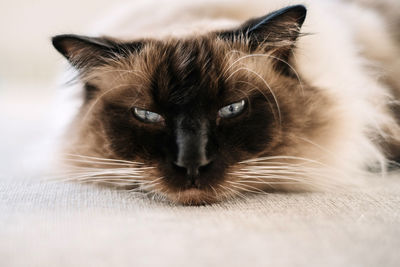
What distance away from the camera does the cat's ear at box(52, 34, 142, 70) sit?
1.20m

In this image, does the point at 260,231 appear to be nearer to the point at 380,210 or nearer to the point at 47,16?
the point at 380,210

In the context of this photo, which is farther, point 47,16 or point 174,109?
→ point 47,16

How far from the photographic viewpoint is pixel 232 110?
1155 millimetres

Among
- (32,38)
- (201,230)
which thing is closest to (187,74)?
(201,230)

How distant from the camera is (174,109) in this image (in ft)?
3.67

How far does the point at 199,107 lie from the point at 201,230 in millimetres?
337

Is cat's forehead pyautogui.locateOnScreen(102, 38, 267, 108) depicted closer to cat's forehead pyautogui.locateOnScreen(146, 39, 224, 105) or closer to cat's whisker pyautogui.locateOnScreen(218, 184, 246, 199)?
cat's forehead pyautogui.locateOnScreen(146, 39, 224, 105)

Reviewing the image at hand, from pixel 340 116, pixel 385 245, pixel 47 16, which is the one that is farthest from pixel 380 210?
pixel 47 16

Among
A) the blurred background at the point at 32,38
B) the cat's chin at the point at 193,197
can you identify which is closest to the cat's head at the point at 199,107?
the cat's chin at the point at 193,197

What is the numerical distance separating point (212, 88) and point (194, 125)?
0.34 feet

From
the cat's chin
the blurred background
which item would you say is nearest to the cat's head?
the cat's chin

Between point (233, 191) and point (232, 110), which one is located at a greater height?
point (232, 110)

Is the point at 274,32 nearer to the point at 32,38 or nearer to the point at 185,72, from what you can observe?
the point at 185,72

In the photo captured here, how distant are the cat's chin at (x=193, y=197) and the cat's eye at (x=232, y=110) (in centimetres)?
19
